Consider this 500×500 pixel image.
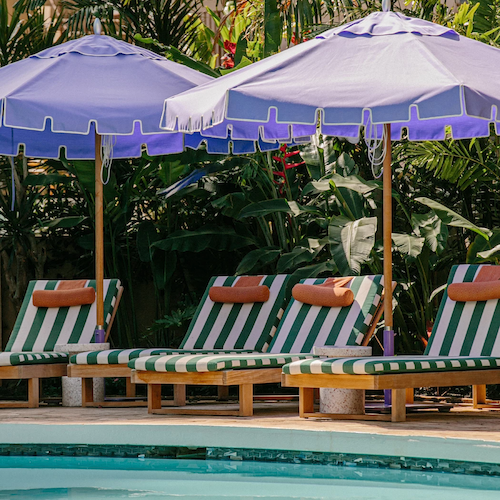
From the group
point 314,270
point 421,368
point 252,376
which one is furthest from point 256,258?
point 421,368

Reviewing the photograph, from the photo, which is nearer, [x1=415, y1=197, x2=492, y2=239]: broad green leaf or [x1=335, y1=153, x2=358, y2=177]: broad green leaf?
[x1=415, y1=197, x2=492, y2=239]: broad green leaf

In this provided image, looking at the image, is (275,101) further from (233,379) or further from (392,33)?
(233,379)

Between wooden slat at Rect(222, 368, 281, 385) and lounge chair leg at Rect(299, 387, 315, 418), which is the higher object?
wooden slat at Rect(222, 368, 281, 385)

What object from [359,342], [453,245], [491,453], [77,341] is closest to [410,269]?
[453,245]

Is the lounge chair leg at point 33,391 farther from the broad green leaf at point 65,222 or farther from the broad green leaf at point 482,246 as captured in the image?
the broad green leaf at point 482,246

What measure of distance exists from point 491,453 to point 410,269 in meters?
4.52

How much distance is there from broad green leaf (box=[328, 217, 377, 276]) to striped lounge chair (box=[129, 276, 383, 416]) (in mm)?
210

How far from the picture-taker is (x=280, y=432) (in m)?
5.42

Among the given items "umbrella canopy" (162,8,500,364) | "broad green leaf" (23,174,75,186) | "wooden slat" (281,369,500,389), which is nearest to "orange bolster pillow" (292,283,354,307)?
"wooden slat" (281,369,500,389)

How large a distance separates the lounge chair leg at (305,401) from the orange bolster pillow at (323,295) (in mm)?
1046

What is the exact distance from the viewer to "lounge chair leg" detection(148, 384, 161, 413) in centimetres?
672

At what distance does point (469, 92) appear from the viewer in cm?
548

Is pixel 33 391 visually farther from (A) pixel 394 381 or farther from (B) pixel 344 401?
(A) pixel 394 381

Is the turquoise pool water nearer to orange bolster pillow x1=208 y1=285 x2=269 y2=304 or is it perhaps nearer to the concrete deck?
the concrete deck
